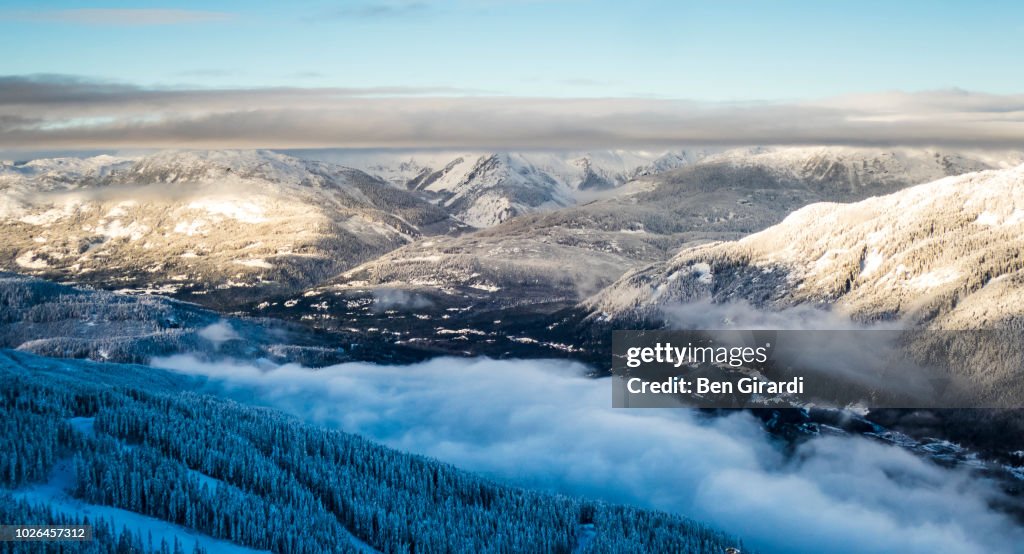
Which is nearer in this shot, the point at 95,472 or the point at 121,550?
the point at 121,550

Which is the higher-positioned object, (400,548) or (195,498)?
(195,498)

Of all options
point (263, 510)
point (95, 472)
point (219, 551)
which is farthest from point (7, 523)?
point (263, 510)

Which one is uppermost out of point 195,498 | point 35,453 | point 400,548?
point 35,453

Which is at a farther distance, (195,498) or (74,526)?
(195,498)

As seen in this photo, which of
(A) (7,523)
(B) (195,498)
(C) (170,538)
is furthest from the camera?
(B) (195,498)

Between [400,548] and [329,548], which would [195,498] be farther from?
[400,548]

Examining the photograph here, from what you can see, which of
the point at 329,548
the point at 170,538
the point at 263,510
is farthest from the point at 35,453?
the point at 329,548

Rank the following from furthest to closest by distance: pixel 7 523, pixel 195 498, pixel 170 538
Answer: pixel 195 498, pixel 170 538, pixel 7 523

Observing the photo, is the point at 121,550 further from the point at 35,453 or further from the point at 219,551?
the point at 35,453

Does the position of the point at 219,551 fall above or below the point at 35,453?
below
